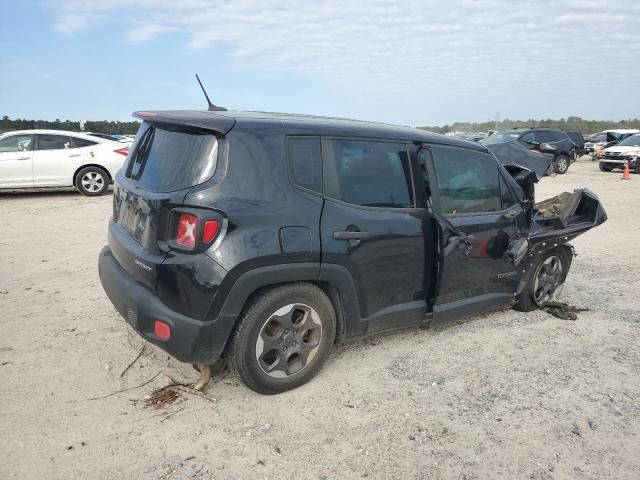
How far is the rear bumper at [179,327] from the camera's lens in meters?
2.91

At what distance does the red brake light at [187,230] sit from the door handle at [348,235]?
88 cm

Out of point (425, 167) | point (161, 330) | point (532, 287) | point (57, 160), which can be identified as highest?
point (425, 167)

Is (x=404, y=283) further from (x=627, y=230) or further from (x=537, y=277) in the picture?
(x=627, y=230)

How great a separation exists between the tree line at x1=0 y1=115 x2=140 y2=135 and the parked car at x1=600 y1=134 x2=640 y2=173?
2451 centimetres

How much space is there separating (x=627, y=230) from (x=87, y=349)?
8983mm

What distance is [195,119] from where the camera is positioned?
3.11 metres

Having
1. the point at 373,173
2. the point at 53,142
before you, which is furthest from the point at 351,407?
the point at 53,142

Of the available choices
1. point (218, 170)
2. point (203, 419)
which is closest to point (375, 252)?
point (218, 170)

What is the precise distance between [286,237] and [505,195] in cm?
231

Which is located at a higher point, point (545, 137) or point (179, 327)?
point (545, 137)

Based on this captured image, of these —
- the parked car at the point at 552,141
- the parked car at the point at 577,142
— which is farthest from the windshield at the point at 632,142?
the parked car at the point at 552,141

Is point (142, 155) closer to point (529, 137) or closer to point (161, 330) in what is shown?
point (161, 330)

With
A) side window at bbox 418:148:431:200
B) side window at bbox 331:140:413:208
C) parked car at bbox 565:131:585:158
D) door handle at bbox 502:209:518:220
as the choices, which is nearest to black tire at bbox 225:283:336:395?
side window at bbox 331:140:413:208

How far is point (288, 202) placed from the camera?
3098 millimetres
